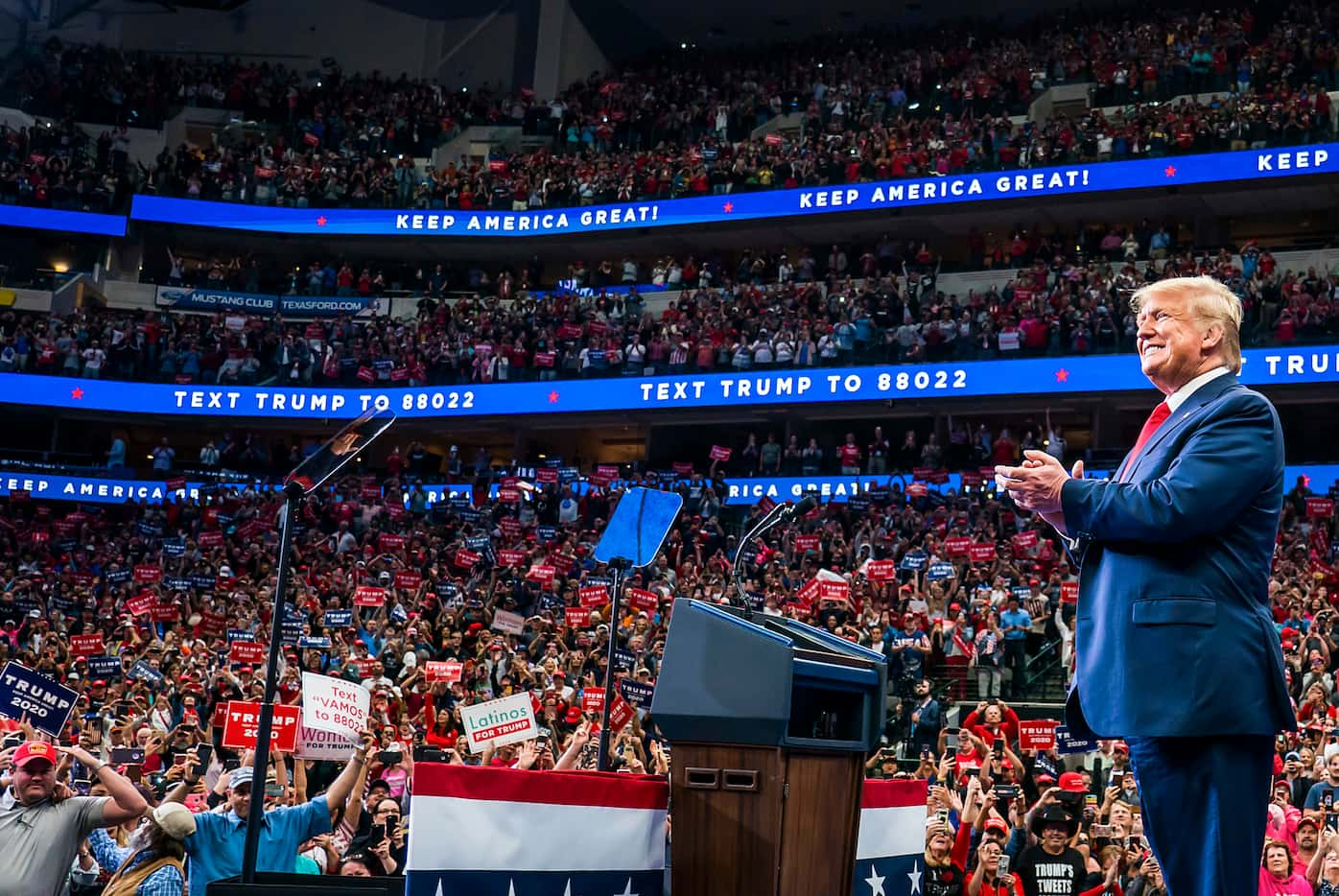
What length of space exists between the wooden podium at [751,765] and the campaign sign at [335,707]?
4.22m

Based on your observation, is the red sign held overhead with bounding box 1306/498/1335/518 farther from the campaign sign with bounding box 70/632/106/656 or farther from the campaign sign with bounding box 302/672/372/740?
the campaign sign with bounding box 302/672/372/740

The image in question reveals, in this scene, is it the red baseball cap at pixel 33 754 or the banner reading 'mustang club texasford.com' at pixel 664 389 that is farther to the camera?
the banner reading 'mustang club texasford.com' at pixel 664 389

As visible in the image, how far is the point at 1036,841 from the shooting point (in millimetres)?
7715

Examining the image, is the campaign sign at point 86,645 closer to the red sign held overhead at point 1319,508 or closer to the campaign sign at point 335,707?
the campaign sign at point 335,707

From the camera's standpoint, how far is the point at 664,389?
30.5 m

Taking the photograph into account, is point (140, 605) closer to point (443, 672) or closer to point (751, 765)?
point (443, 672)

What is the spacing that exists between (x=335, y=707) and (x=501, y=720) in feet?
4.70

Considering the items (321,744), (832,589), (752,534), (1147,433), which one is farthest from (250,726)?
(832,589)

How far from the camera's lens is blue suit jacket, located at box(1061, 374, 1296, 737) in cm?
265

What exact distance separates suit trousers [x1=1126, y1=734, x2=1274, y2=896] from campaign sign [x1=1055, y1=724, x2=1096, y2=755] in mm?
5830

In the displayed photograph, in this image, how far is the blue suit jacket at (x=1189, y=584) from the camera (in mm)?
2654

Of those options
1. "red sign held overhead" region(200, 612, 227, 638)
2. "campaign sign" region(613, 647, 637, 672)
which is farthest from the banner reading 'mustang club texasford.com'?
"campaign sign" region(613, 647, 637, 672)

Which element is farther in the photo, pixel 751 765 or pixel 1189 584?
pixel 751 765

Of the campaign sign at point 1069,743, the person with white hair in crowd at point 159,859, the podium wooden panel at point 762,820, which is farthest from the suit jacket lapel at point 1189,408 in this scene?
the campaign sign at point 1069,743
